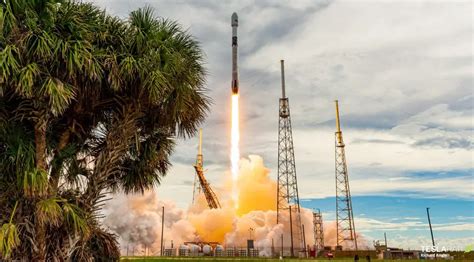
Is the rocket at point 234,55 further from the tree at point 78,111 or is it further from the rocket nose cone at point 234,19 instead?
the tree at point 78,111

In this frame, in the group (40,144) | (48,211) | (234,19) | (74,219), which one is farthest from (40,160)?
(234,19)

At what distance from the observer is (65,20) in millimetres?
15984

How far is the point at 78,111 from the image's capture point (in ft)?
57.3

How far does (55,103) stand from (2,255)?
512 centimetres

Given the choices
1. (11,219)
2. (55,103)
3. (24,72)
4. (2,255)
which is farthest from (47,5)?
(2,255)

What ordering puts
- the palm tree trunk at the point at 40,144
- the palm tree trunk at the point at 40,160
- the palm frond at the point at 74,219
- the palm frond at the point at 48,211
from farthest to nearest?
the palm tree trunk at the point at 40,144, the palm tree trunk at the point at 40,160, the palm frond at the point at 74,219, the palm frond at the point at 48,211

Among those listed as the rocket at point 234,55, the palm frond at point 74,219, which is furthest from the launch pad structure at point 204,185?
the palm frond at point 74,219

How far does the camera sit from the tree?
1482 cm

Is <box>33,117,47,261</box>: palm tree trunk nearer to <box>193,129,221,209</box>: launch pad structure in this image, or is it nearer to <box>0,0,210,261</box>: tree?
<box>0,0,210,261</box>: tree

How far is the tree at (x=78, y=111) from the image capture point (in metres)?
14.8

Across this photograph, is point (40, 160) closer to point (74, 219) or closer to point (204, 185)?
point (74, 219)

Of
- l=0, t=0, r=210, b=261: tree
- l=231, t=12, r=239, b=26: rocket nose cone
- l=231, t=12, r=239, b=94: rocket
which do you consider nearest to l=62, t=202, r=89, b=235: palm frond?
l=0, t=0, r=210, b=261: tree

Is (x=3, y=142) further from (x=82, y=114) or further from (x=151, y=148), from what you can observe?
(x=151, y=148)

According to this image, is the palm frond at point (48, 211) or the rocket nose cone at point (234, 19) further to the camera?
the rocket nose cone at point (234, 19)
